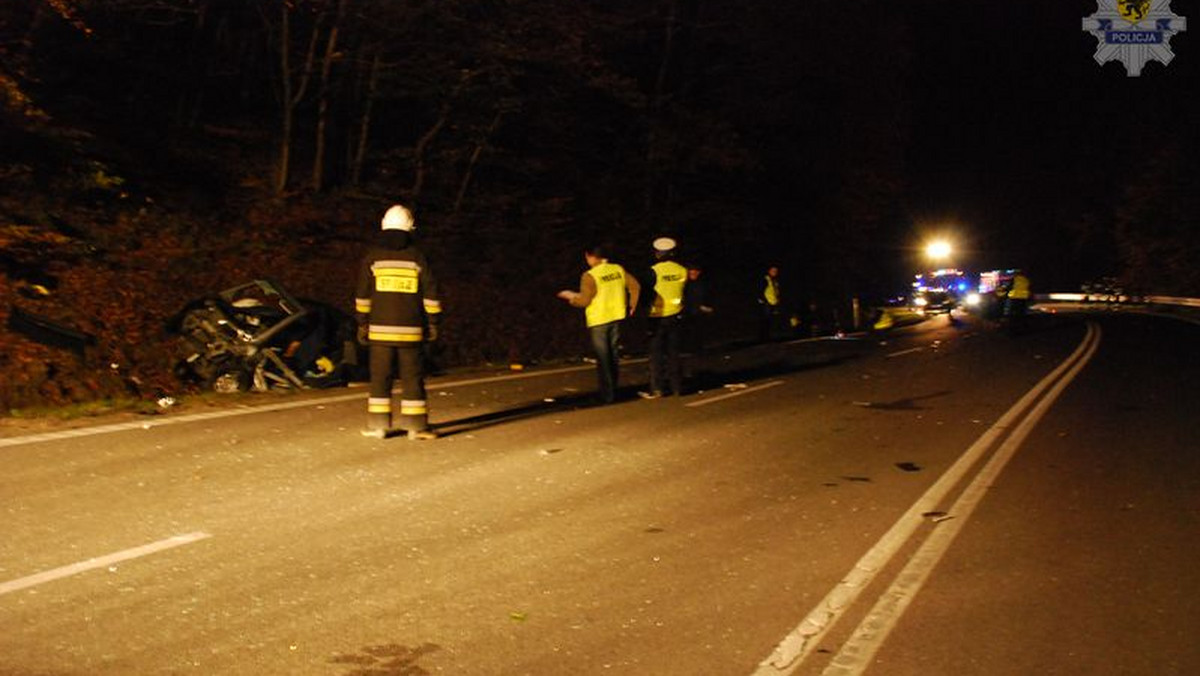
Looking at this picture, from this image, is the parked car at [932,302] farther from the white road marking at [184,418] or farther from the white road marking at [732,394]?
the white road marking at [184,418]

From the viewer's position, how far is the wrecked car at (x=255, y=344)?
47.3 ft

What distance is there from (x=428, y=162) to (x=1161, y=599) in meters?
22.3

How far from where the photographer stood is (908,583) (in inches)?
265

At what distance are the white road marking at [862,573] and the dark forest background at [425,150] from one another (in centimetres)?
929

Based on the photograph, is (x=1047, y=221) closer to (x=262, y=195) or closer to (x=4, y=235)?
(x=262, y=195)

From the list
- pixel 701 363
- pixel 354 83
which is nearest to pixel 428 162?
pixel 354 83

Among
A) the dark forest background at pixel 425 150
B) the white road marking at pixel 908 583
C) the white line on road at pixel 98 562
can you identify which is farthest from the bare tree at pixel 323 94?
the white line on road at pixel 98 562

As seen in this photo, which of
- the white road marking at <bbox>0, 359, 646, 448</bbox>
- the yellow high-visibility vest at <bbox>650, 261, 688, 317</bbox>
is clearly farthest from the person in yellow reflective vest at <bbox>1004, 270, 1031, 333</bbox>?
the white road marking at <bbox>0, 359, 646, 448</bbox>

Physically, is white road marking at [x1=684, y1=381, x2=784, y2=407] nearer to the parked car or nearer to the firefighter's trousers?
the firefighter's trousers

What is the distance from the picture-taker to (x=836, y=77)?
→ 138 feet

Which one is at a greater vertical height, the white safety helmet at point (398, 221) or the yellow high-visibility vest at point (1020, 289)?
the white safety helmet at point (398, 221)

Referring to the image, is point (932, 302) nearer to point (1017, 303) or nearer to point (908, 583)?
point (1017, 303)

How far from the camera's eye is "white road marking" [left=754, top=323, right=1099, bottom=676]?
5.45 meters

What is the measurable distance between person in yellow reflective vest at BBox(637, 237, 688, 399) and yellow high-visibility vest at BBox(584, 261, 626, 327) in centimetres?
104
